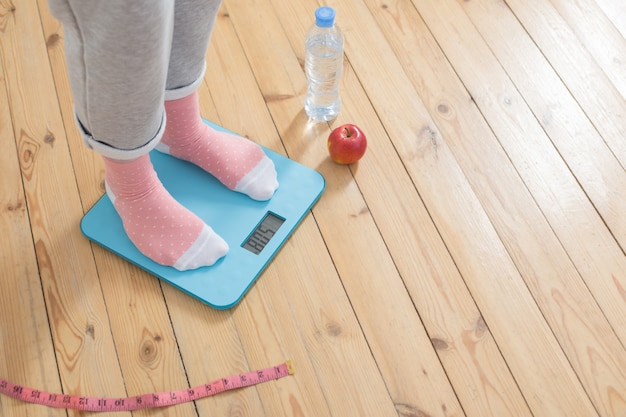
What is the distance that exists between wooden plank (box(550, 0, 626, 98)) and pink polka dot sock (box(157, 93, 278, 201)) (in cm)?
94

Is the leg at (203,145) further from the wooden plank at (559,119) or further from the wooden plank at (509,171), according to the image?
the wooden plank at (559,119)

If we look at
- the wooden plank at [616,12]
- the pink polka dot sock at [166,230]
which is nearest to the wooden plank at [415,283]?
the pink polka dot sock at [166,230]

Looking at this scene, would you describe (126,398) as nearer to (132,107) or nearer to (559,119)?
(132,107)

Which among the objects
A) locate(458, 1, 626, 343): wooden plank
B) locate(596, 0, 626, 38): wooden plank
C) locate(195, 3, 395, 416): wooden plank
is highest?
locate(596, 0, 626, 38): wooden plank

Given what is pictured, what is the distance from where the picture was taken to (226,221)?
152 centimetres

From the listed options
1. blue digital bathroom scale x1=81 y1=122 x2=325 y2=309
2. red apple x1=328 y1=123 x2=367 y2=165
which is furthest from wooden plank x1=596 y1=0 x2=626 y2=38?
blue digital bathroom scale x1=81 y1=122 x2=325 y2=309

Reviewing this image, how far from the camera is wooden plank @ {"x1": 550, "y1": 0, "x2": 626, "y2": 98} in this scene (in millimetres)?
1820

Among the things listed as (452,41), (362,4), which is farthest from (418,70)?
(362,4)

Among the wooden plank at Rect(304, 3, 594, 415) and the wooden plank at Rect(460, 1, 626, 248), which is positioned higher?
the wooden plank at Rect(460, 1, 626, 248)

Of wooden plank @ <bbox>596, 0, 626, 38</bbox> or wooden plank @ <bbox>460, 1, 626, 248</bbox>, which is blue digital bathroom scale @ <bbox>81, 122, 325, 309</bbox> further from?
wooden plank @ <bbox>596, 0, 626, 38</bbox>

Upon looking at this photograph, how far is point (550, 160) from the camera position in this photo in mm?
1652

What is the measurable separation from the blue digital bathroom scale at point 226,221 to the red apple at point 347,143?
0.07 m

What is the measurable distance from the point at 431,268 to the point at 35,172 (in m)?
0.92

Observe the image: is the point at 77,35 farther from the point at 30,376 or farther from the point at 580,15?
the point at 580,15
